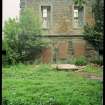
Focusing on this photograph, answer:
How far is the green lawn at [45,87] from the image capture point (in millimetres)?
2225

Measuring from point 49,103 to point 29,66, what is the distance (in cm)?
100

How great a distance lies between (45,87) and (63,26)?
4.40 ft

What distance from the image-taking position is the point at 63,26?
389 centimetres

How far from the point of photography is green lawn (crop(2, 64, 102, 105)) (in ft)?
7.30

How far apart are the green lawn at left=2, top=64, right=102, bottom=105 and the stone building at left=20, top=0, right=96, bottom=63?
268 mm

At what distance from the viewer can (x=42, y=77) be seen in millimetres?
2980

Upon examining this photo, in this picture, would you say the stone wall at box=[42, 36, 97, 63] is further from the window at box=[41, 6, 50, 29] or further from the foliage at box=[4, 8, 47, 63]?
the window at box=[41, 6, 50, 29]

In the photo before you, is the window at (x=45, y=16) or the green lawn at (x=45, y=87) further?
the window at (x=45, y=16)

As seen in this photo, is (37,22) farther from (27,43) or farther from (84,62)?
(84,62)

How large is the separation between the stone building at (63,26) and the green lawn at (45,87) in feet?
0.88

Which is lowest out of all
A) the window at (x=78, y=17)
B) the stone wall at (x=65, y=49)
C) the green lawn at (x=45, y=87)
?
the green lawn at (x=45, y=87)

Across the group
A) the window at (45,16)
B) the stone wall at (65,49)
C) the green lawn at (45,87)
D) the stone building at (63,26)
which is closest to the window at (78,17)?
the stone building at (63,26)

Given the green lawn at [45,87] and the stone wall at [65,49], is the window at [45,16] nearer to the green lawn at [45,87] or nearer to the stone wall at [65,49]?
the stone wall at [65,49]

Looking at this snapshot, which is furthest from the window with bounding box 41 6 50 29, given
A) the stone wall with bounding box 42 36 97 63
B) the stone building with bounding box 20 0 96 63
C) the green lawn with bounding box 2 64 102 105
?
the green lawn with bounding box 2 64 102 105
